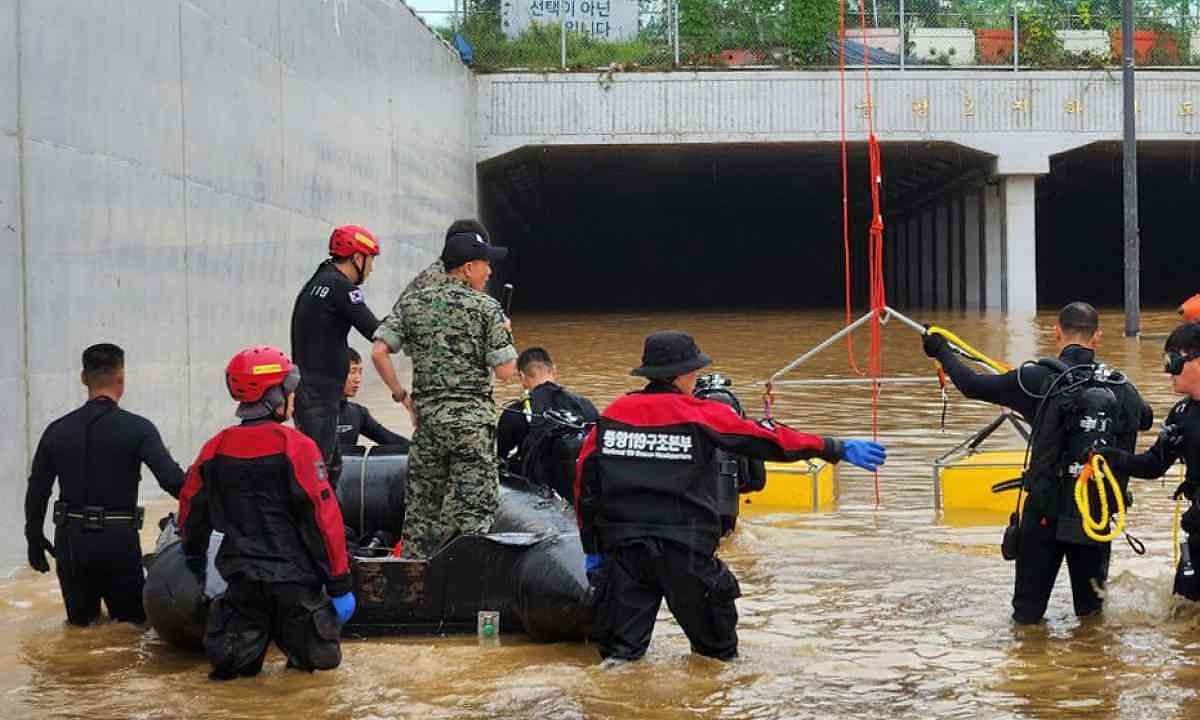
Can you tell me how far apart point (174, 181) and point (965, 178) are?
85.4ft

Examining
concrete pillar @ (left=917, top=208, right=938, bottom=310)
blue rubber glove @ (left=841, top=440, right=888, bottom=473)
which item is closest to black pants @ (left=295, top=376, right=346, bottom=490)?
blue rubber glove @ (left=841, top=440, right=888, bottom=473)

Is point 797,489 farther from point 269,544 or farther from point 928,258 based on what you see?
point 928,258

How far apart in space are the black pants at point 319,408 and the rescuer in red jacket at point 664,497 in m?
1.69

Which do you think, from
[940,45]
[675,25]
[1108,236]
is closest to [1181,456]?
[675,25]

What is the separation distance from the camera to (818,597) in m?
8.68

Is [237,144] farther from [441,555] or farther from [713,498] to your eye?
[713,498]

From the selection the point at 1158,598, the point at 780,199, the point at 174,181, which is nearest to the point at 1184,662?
the point at 1158,598

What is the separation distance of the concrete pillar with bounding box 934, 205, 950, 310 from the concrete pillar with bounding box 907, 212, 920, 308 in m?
2.33

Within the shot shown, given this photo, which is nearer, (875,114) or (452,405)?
(452,405)

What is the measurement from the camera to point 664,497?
693cm

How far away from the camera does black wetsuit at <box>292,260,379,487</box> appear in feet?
27.0

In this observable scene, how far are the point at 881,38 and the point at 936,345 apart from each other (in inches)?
1038

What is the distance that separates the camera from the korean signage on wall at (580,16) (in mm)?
32250

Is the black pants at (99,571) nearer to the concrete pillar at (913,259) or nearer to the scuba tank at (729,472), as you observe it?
the scuba tank at (729,472)
